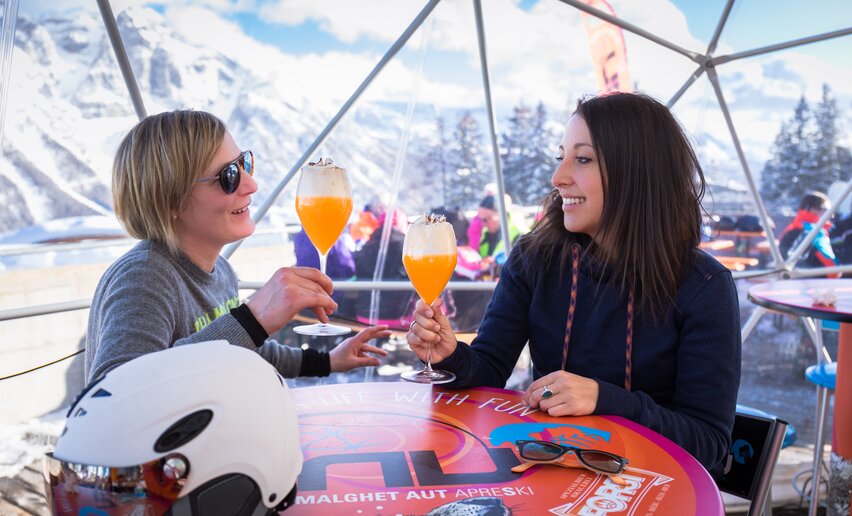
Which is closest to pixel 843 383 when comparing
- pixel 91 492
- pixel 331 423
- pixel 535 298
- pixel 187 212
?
pixel 535 298

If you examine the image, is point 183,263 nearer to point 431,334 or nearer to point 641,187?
point 431,334

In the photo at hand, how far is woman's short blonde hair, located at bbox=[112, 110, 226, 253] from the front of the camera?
182cm

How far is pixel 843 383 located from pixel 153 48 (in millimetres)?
4046

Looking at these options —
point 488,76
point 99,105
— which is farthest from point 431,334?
point 488,76

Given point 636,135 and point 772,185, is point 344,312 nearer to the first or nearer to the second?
point 636,135

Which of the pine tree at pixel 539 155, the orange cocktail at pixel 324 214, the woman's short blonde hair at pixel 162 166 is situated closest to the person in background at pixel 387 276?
the pine tree at pixel 539 155

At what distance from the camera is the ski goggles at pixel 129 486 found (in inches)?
37.3

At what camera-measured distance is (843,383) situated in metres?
3.43

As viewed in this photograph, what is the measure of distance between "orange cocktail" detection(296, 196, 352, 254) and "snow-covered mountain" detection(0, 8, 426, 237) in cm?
152

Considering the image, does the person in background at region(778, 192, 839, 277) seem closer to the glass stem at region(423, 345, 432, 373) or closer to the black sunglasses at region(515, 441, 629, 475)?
the glass stem at region(423, 345, 432, 373)

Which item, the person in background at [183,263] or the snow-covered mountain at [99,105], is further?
the snow-covered mountain at [99,105]

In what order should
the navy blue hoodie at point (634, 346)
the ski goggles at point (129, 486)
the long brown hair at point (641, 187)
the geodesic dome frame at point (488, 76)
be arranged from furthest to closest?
the geodesic dome frame at point (488, 76)
the long brown hair at point (641, 187)
the navy blue hoodie at point (634, 346)
the ski goggles at point (129, 486)

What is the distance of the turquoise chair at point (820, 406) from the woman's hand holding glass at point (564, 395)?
2.36 m

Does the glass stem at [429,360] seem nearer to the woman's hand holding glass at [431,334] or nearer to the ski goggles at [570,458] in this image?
the woman's hand holding glass at [431,334]
